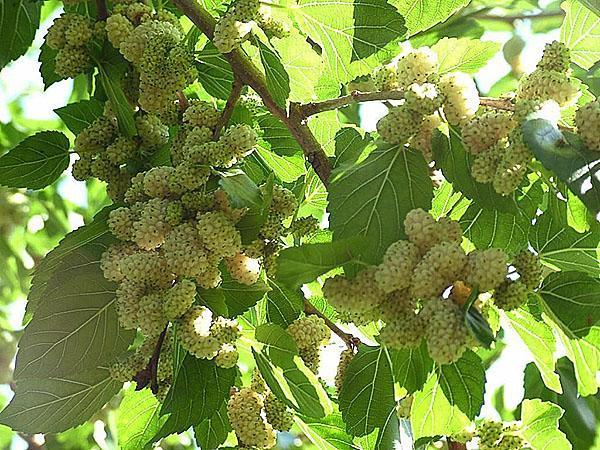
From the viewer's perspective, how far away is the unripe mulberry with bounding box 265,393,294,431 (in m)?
1.16

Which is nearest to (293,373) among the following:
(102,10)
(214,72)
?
(214,72)

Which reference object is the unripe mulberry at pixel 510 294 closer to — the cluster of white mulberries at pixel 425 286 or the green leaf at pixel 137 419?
the cluster of white mulberries at pixel 425 286

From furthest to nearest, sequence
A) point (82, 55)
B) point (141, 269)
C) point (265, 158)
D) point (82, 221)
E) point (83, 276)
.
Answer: point (82, 221) → point (265, 158) → point (82, 55) → point (83, 276) → point (141, 269)

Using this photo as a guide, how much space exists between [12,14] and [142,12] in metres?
0.38

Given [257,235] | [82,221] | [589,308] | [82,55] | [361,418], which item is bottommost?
[82,221]

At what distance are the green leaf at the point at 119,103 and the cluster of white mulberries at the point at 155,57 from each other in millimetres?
25

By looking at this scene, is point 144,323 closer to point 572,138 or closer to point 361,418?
point 361,418

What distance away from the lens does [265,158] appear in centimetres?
138

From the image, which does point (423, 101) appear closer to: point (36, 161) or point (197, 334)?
point (197, 334)

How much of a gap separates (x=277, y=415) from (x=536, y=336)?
0.35 m

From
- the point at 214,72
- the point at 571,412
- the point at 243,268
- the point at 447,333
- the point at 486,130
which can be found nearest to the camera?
the point at 447,333

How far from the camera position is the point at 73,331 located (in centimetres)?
107

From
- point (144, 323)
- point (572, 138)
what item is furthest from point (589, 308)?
point (144, 323)

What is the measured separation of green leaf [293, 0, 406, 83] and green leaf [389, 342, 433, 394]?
1.41 feet
